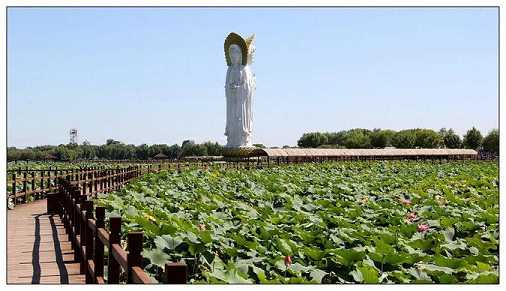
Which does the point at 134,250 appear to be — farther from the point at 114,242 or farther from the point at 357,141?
the point at 357,141

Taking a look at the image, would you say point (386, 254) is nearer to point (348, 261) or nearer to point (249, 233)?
point (348, 261)

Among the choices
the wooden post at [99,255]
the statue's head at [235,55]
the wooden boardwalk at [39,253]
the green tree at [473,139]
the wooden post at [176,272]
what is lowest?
the wooden boardwalk at [39,253]

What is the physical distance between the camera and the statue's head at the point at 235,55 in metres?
53.2

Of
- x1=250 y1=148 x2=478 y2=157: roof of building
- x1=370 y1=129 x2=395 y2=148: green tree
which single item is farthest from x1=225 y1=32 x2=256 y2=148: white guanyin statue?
x1=370 y1=129 x2=395 y2=148: green tree

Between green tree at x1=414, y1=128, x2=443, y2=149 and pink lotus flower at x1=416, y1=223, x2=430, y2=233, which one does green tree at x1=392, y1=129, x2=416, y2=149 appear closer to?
green tree at x1=414, y1=128, x2=443, y2=149

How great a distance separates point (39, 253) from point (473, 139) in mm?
93192

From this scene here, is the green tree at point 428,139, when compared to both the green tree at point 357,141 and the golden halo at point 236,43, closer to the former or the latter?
the green tree at point 357,141

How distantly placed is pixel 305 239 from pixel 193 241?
1.26 m

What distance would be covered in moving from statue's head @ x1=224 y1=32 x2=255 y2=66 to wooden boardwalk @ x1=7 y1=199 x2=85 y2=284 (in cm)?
4165

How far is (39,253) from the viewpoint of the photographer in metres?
8.01

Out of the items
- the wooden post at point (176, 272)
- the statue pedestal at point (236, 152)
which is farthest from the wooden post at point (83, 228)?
the statue pedestal at point (236, 152)

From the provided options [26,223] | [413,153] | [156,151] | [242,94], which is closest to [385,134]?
[156,151]

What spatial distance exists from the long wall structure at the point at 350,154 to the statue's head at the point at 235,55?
27.3 feet

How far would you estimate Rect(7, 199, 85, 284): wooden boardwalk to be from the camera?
654cm
